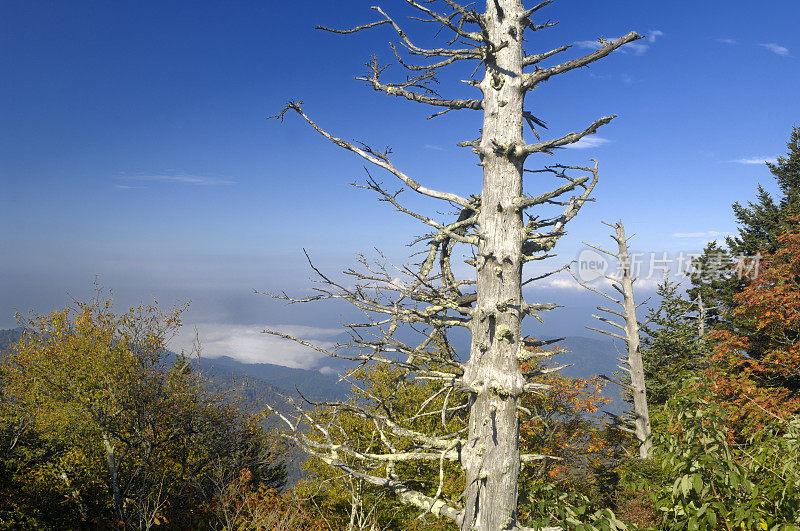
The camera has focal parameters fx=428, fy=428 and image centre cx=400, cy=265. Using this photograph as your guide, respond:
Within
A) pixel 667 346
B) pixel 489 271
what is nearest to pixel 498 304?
pixel 489 271

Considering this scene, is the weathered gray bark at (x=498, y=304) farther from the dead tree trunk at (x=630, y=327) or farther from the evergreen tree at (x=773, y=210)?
the evergreen tree at (x=773, y=210)

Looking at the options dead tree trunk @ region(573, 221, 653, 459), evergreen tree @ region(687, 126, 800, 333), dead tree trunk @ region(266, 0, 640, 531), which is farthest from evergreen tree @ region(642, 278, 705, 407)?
dead tree trunk @ region(266, 0, 640, 531)

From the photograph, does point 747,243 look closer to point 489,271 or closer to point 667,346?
point 667,346

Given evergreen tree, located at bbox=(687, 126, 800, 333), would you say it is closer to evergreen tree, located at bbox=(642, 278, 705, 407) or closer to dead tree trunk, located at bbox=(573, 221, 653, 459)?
evergreen tree, located at bbox=(642, 278, 705, 407)

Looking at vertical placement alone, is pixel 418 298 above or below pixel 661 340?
above

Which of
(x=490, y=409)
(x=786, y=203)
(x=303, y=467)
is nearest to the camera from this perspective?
(x=490, y=409)

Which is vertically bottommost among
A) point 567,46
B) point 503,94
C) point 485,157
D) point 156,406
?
point 156,406

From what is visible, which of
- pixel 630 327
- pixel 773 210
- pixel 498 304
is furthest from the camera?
pixel 773 210

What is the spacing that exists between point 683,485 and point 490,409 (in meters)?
1.60

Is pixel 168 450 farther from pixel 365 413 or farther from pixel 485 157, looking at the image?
pixel 485 157

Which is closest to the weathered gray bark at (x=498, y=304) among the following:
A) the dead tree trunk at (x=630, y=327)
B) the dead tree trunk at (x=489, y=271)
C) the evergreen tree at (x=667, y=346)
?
the dead tree trunk at (x=489, y=271)

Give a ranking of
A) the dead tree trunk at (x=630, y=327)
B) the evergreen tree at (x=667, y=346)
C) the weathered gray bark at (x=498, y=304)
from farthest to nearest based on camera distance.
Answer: the evergreen tree at (x=667, y=346)
the dead tree trunk at (x=630, y=327)
the weathered gray bark at (x=498, y=304)

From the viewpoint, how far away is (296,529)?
45.6ft

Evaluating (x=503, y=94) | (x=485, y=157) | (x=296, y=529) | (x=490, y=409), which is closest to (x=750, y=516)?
(x=490, y=409)
